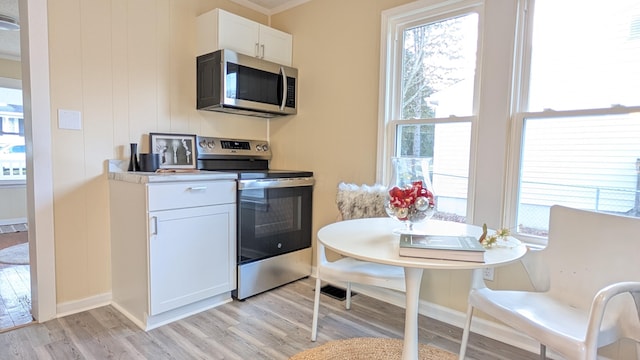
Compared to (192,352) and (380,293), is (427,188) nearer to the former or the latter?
(380,293)

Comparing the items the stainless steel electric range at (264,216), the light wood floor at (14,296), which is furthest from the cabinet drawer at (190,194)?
the light wood floor at (14,296)

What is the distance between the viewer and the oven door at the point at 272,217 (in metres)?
2.46

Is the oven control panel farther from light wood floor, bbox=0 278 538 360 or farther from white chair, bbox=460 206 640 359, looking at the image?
white chair, bbox=460 206 640 359

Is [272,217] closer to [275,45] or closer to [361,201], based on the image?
[361,201]

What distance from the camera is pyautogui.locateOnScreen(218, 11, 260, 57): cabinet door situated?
2.55 m

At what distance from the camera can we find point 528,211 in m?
1.94

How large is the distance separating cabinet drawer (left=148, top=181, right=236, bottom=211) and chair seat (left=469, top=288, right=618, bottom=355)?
5.22 ft

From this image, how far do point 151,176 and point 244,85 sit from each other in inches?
40.9

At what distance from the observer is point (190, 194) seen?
85.0 inches

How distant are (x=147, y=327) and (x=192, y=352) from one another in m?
Result: 0.40

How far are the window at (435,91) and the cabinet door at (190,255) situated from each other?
3.90 ft

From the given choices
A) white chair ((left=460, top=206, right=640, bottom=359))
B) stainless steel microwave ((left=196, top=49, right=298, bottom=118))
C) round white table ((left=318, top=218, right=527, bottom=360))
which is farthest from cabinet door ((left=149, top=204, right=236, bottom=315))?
white chair ((left=460, top=206, right=640, bottom=359))

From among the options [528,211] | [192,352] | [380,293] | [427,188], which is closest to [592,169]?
[528,211]

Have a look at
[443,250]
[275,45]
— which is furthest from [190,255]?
[275,45]
